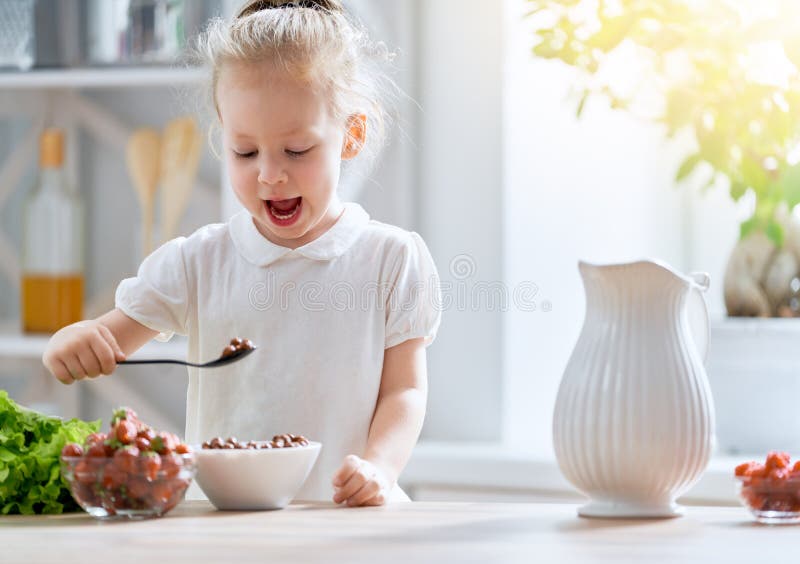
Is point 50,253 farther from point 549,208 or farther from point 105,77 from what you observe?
point 549,208

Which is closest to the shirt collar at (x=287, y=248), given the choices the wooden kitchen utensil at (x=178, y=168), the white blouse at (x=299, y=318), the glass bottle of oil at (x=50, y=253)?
the white blouse at (x=299, y=318)

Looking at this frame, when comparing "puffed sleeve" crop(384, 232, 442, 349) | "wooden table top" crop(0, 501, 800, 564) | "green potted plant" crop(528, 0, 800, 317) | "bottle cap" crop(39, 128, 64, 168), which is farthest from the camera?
"bottle cap" crop(39, 128, 64, 168)

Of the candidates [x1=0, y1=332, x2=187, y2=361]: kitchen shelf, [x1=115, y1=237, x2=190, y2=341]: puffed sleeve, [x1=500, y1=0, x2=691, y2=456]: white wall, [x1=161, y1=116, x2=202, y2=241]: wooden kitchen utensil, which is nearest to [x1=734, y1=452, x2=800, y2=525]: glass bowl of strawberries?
[x1=115, y1=237, x2=190, y2=341]: puffed sleeve

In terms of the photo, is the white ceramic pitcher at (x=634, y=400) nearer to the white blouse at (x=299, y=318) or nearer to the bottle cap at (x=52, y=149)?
the white blouse at (x=299, y=318)

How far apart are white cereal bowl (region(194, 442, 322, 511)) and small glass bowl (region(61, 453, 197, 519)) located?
1.1 inches

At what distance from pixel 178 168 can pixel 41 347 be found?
407mm

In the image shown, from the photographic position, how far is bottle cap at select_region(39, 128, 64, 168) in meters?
2.26

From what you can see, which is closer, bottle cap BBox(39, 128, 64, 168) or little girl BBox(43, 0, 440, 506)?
little girl BBox(43, 0, 440, 506)

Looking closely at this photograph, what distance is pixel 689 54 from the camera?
184 centimetres

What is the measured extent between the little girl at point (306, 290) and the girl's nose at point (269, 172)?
2cm

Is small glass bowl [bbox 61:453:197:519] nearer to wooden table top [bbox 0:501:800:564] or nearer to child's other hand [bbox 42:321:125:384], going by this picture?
wooden table top [bbox 0:501:800:564]

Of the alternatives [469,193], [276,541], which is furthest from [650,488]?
[469,193]

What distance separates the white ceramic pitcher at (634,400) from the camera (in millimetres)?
1001

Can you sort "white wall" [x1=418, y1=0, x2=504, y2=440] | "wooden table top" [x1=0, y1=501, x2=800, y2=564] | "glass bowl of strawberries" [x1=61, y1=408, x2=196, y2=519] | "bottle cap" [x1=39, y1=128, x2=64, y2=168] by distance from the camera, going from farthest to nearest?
"bottle cap" [x1=39, y1=128, x2=64, y2=168], "white wall" [x1=418, y1=0, x2=504, y2=440], "glass bowl of strawberries" [x1=61, y1=408, x2=196, y2=519], "wooden table top" [x1=0, y1=501, x2=800, y2=564]
